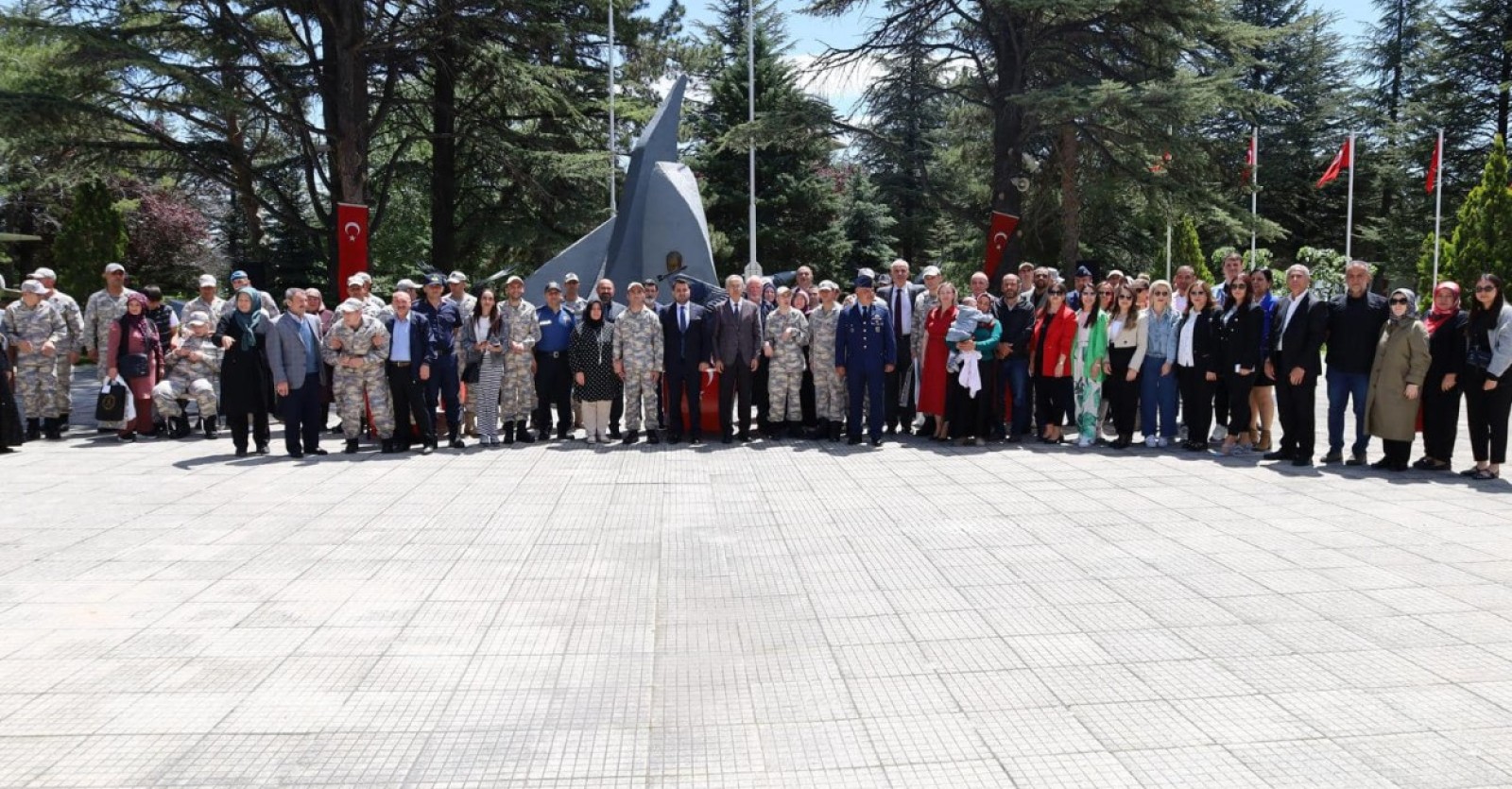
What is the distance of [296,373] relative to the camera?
9898mm

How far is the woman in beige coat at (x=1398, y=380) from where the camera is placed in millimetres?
8727

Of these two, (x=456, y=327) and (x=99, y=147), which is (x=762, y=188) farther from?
(x=456, y=327)

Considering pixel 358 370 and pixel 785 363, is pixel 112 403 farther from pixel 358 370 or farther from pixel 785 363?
pixel 785 363

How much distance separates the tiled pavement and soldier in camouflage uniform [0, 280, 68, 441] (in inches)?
149

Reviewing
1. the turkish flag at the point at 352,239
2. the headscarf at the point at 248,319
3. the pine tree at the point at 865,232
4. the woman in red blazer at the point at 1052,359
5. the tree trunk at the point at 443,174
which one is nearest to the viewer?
the headscarf at the point at 248,319

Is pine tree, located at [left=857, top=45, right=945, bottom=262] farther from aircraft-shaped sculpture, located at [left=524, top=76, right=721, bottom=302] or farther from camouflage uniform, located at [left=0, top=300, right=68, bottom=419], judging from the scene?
camouflage uniform, located at [left=0, top=300, right=68, bottom=419]

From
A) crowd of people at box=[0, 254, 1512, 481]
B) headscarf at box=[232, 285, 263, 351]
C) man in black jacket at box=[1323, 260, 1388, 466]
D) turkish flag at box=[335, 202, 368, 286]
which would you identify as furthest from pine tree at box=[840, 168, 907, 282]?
headscarf at box=[232, 285, 263, 351]

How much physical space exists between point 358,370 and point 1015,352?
6744 mm

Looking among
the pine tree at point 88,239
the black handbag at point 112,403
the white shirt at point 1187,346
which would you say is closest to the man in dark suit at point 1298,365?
the white shirt at point 1187,346

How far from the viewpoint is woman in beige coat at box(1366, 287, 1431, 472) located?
28.6ft

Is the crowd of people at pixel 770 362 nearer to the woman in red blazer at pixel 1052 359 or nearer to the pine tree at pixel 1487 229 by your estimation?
the woman in red blazer at pixel 1052 359

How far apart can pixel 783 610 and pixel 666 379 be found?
6409 millimetres

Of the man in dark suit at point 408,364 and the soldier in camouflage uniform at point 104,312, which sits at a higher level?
the soldier in camouflage uniform at point 104,312

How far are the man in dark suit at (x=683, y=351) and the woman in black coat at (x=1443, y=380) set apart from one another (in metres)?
6.73
